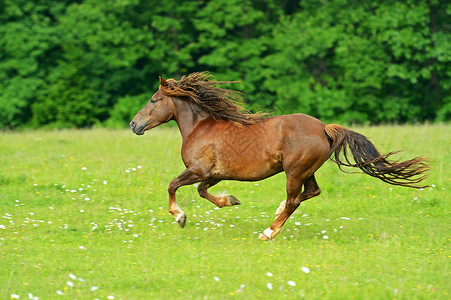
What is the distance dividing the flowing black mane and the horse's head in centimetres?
12

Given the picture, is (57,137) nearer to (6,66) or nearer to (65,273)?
(6,66)

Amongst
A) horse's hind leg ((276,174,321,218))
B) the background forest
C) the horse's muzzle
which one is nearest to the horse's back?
horse's hind leg ((276,174,321,218))

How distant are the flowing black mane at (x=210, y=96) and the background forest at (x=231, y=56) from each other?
1822 centimetres

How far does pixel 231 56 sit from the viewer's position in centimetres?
2873

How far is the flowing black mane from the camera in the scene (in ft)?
28.7

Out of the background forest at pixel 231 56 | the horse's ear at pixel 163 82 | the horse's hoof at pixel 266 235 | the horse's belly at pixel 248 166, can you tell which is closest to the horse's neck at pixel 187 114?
the horse's ear at pixel 163 82

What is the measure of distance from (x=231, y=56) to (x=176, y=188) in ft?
68.4

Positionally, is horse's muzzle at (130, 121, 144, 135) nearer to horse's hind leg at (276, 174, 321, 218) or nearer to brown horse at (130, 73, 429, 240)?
brown horse at (130, 73, 429, 240)

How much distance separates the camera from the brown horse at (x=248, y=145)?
8133 millimetres

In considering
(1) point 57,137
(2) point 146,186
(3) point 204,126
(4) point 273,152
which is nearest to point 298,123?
(4) point 273,152

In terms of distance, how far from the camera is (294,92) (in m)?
27.5

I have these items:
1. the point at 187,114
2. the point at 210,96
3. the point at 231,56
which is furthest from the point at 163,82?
the point at 231,56

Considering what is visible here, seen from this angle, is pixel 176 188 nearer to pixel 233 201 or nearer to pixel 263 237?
pixel 233 201

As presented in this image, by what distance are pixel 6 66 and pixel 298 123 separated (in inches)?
933
